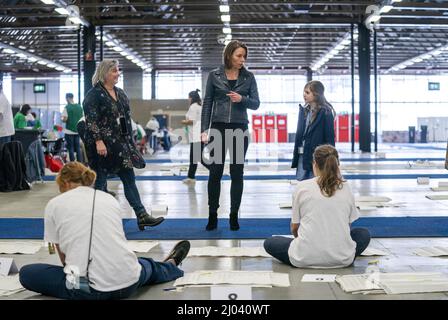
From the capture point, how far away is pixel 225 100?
5.26 metres

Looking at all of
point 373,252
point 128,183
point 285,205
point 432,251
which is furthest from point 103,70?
point 432,251

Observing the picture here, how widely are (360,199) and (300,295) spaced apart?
452 centimetres

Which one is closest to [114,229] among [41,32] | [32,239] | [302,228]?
[302,228]

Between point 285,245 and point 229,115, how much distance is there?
156 centimetres

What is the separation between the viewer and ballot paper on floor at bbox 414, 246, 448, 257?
170 inches

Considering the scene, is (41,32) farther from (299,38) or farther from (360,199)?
(360,199)

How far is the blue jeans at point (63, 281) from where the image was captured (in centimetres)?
300

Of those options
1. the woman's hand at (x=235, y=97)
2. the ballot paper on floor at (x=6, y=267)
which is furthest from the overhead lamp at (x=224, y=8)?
the ballot paper on floor at (x=6, y=267)

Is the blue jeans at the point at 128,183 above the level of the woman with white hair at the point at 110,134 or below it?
below

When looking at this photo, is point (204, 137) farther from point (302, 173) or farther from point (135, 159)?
point (302, 173)

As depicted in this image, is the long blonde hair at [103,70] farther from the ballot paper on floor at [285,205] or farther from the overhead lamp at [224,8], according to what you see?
the overhead lamp at [224,8]

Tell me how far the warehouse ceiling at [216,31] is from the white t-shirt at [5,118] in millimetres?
7529

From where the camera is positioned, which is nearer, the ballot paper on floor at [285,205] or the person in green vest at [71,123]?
the ballot paper on floor at [285,205]
